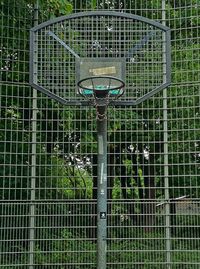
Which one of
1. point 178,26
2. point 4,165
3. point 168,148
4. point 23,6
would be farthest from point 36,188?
point 178,26

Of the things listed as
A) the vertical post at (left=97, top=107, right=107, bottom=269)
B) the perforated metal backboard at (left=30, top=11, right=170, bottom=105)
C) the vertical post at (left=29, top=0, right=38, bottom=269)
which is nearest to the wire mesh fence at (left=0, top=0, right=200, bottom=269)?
the vertical post at (left=29, top=0, right=38, bottom=269)

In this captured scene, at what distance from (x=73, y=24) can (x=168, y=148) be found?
2136mm

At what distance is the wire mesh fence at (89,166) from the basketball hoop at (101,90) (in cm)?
106

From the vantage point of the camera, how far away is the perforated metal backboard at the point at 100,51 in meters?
4.93

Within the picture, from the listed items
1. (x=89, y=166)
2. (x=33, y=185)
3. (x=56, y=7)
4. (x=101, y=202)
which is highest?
(x=56, y=7)

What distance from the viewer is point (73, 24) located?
200 inches

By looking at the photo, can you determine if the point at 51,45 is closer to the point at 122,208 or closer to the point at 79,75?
the point at 79,75

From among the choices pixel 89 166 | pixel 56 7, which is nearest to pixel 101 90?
pixel 89 166

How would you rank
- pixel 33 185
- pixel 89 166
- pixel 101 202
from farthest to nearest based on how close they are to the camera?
pixel 89 166 → pixel 33 185 → pixel 101 202

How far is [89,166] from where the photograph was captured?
6.29m

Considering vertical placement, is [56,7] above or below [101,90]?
above

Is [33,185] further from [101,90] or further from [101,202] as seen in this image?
[101,90]

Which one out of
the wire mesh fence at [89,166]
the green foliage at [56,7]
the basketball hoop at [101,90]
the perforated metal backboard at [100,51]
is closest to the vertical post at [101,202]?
the basketball hoop at [101,90]

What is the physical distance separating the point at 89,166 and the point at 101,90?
188cm
